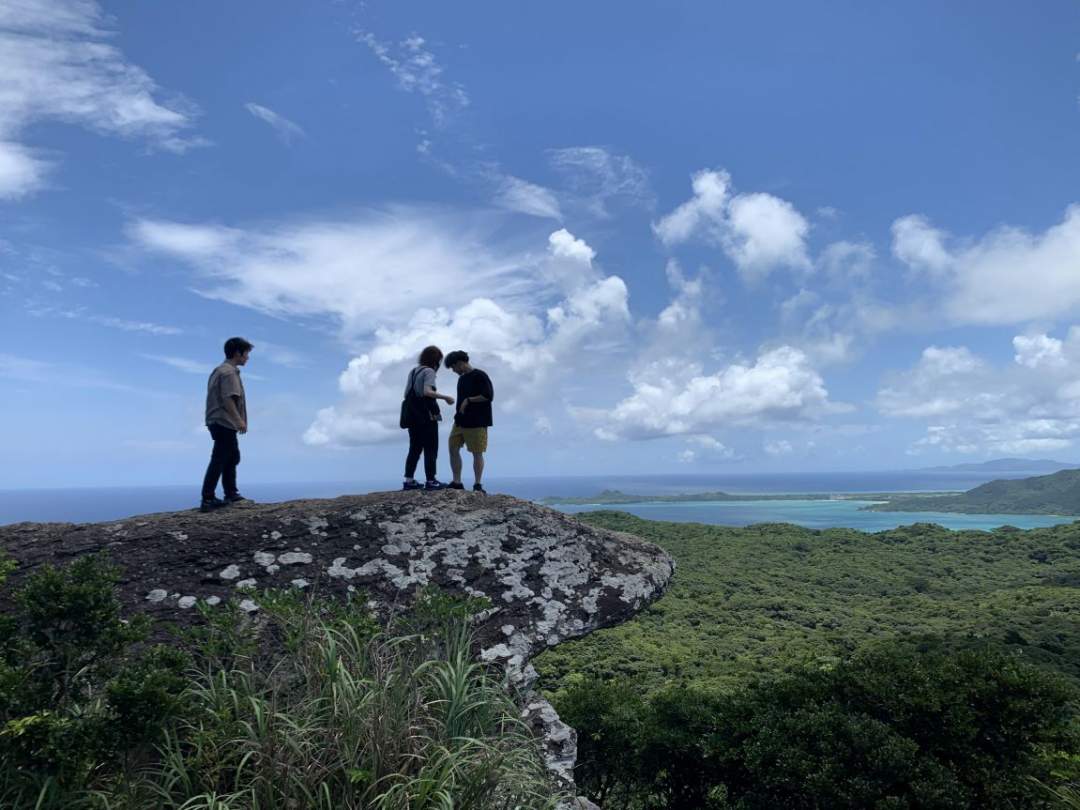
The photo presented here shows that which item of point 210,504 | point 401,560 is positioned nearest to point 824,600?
point 401,560

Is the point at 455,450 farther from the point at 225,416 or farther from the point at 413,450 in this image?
the point at 225,416

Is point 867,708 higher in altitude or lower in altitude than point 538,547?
lower

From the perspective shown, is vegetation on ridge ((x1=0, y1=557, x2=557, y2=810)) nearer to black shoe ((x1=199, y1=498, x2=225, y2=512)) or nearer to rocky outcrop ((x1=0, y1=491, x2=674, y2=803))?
rocky outcrop ((x1=0, y1=491, x2=674, y2=803))

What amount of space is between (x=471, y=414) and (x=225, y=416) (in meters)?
2.82

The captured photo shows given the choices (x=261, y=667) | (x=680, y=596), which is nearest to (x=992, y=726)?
(x=261, y=667)

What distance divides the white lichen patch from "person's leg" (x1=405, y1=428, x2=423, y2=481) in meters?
2.20

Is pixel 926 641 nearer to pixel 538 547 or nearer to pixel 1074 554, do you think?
pixel 538 547

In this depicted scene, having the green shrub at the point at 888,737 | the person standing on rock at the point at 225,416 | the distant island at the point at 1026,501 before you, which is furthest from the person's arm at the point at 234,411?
the distant island at the point at 1026,501

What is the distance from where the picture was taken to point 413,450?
7.98 metres

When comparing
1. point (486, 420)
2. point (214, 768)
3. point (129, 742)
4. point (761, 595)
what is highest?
point (486, 420)

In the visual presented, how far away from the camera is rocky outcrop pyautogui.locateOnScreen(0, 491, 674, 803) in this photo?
537 centimetres

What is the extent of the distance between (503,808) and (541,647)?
→ 1940mm

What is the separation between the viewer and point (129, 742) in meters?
3.18

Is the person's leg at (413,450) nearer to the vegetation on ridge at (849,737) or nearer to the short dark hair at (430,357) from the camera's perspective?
the short dark hair at (430,357)
